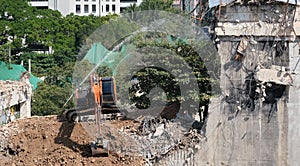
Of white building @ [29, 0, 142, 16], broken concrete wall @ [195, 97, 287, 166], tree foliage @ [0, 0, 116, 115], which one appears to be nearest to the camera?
broken concrete wall @ [195, 97, 287, 166]

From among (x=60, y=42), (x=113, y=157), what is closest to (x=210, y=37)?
(x=113, y=157)

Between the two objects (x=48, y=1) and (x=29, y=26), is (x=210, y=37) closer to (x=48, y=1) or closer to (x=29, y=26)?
(x=29, y=26)

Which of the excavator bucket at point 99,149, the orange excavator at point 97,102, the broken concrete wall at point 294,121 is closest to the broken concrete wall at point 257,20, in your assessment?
the broken concrete wall at point 294,121

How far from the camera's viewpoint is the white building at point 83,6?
30750 millimetres

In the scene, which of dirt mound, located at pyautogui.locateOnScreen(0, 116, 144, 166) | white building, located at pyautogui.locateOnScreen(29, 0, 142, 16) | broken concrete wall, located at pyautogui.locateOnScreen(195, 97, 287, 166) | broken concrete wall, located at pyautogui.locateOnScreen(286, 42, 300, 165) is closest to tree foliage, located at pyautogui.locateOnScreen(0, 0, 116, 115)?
white building, located at pyautogui.locateOnScreen(29, 0, 142, 16)

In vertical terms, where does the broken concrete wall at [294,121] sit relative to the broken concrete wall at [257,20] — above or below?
below

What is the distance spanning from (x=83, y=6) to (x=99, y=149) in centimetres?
2537

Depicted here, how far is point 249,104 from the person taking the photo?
705 centimetres

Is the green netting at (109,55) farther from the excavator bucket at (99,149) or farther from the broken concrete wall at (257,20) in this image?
the excavator bucket at (99,149)

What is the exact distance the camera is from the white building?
30.8m

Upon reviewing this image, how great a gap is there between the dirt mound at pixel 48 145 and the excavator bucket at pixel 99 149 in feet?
0.22

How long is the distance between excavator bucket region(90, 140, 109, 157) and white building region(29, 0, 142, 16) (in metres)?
24.5

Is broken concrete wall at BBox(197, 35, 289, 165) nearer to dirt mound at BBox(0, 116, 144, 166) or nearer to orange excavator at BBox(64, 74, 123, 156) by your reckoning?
dirt mound at BBox(0, 116, 144, 166)

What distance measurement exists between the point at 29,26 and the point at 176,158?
1762 centimetres
